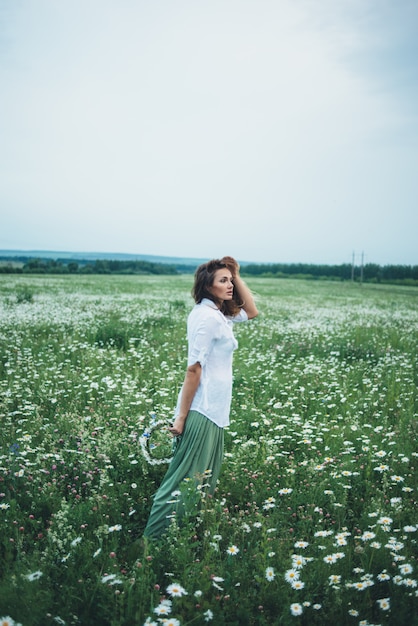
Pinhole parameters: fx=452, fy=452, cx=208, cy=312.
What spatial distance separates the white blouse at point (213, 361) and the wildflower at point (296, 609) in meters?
1.20

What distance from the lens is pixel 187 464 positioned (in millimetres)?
3158

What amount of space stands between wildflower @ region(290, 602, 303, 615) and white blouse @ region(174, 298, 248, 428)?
120 centimetres

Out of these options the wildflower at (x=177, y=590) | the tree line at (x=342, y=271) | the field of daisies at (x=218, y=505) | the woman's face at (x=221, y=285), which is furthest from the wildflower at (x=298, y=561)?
the tree line at (x=342, y=271)

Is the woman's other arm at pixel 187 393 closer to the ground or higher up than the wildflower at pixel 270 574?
higher up

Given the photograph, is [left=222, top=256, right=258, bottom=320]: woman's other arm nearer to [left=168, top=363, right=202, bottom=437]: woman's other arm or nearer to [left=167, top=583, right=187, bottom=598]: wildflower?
[left=168, top=363, right=202, bottom=437]: woman's other arm

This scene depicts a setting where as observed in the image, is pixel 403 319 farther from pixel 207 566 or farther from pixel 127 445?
pixel 207 566

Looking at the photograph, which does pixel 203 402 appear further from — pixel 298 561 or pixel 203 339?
pixel 298 561

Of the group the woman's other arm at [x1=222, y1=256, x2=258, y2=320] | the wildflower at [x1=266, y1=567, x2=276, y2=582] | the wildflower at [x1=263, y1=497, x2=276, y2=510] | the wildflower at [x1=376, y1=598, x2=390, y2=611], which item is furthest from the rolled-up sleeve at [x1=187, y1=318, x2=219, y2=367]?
the wildflower at [x1=376, y1=598, x2=390, y2=611]

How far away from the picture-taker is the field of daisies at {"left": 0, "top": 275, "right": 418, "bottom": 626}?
244 cm

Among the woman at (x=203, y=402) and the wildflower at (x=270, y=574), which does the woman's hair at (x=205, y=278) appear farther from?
the wildflower at (x=270, y=574)

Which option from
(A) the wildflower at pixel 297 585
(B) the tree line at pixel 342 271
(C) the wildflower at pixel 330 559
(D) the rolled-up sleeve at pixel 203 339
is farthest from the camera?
(B) the tree line at pixel 342 271

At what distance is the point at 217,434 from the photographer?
3279 millimetres

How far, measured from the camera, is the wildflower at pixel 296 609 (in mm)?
2306

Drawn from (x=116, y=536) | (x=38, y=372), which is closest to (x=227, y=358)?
(x=116, y=536)
